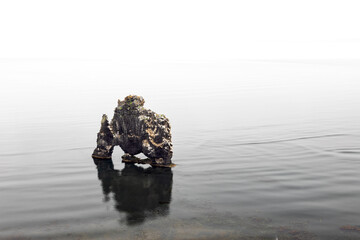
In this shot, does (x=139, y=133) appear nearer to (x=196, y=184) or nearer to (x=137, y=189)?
(x=137, y=189)

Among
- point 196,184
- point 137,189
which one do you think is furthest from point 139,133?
point 196,184

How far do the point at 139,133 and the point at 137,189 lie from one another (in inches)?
576

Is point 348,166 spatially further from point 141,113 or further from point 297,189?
point 141,113

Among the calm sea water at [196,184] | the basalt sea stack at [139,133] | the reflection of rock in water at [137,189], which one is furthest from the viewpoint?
the basalt sea stack at [139,133]

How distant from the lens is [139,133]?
221 ft

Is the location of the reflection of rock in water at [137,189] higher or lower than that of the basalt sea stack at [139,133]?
lower

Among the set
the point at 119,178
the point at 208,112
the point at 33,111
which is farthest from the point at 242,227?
the point at 33,111

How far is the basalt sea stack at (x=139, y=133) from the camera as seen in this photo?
6556 centimetres

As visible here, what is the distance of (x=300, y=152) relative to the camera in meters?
75.4

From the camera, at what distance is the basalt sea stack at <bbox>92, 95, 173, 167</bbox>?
65562 millimetres

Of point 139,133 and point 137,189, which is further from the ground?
point 139,133

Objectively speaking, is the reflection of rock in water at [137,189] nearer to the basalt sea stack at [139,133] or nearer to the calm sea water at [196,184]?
the calm sea water at [196,184]

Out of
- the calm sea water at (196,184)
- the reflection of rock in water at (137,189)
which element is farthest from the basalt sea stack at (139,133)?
the calm sea water at (196,184)

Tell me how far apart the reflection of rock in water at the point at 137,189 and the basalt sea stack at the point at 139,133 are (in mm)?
2784
